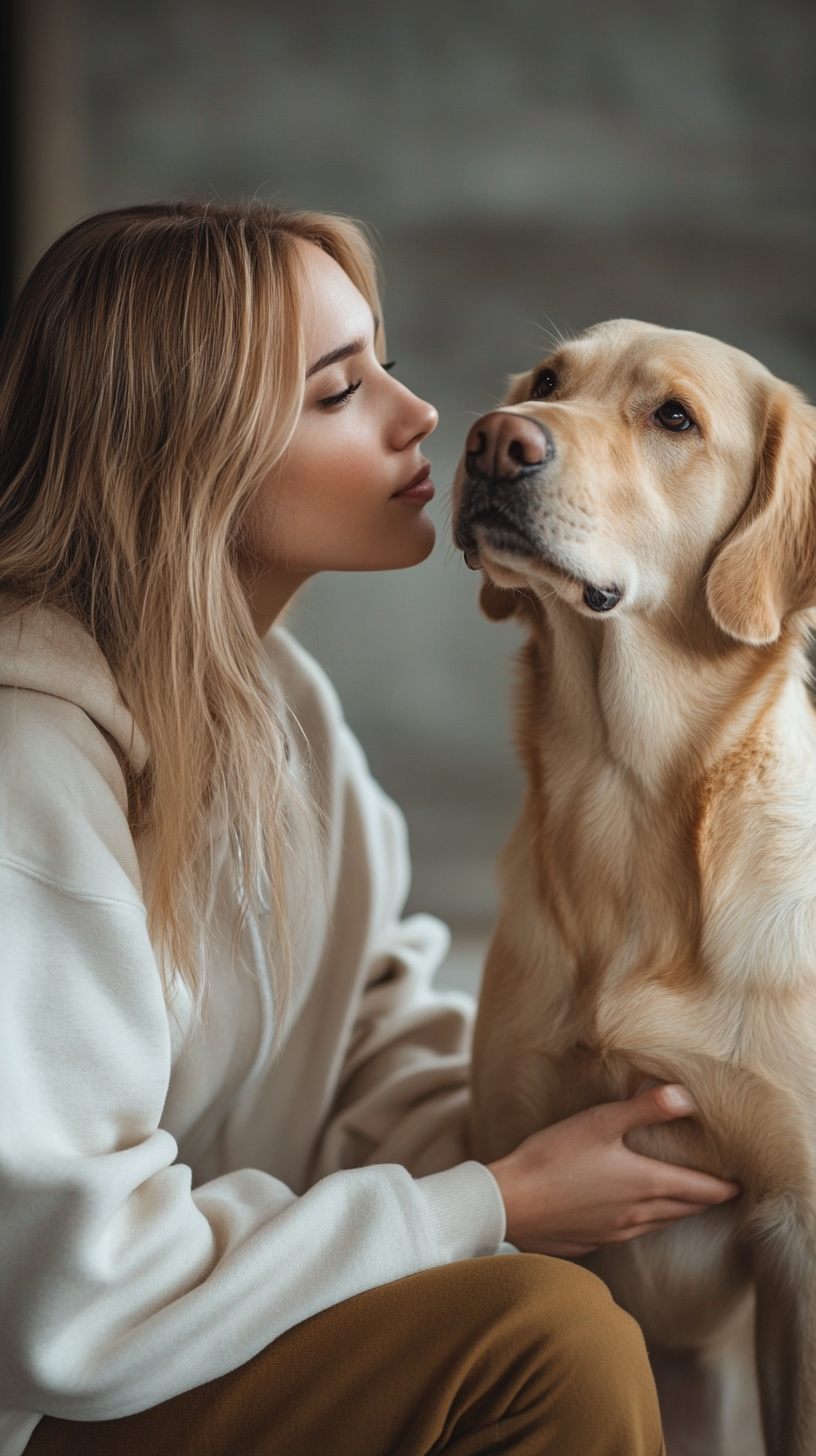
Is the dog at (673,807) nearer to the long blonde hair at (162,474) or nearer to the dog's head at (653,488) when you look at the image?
the dog's head at (653,488)

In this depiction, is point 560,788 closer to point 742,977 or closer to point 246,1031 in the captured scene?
point 742,977

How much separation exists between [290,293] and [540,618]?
18.2 inches

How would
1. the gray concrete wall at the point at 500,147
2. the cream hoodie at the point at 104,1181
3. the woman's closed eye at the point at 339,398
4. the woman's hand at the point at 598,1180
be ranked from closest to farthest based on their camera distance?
the cream hoodie at the point at 104,1181 < the woman's hand at the point at 598,1180 < the woman's closed eye at the point at 339,398 < the gray concrete wall at the point at 500,147

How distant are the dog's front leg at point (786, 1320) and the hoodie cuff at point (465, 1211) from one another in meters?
0.28

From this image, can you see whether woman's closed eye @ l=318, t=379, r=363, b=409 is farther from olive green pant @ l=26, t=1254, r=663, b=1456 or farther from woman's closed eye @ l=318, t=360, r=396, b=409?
olive green pant @ l=26, t=1254, r=663, b=1456

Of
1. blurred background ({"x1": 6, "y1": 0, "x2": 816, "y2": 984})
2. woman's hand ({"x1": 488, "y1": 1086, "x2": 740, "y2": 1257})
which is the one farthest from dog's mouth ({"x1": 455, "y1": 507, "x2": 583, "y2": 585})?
blurred background ({"x1": 6, "y1": 0, "x2": 816, "y2": 984})

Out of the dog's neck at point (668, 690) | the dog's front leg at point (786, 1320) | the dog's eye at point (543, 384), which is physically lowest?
the dog's front leg at point (786, 1320)

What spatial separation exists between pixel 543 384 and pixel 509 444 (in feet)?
1.00

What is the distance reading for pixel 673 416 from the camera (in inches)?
48.6

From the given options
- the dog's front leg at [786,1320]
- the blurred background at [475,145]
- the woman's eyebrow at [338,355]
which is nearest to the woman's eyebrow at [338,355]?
the woman's eyebrow at [338,355]

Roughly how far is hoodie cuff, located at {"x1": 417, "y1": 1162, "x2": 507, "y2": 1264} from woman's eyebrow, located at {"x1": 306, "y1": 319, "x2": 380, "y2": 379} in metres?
0.85

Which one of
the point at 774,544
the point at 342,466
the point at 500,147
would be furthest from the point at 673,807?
the point at 500,147

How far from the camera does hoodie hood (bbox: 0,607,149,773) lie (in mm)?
1055

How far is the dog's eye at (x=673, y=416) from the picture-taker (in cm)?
123
